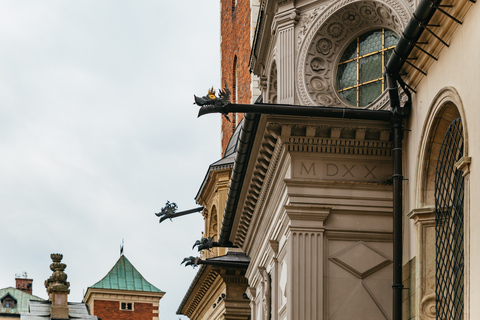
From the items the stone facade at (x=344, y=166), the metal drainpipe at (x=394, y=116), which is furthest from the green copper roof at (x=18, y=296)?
the metal drainpipe at (x=394, y=116)

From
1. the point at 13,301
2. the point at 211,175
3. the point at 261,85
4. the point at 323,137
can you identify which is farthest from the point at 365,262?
the point at 13,301

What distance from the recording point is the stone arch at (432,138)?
16578 mm

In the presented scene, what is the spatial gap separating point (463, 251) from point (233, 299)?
18486 millimetres

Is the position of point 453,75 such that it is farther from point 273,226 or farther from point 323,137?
point 273,226

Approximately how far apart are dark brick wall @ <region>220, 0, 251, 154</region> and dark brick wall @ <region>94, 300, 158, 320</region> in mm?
34767

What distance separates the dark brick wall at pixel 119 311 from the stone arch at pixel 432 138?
59546 mm

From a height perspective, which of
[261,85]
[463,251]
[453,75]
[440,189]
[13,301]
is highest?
[13,301]

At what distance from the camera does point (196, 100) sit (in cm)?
1880

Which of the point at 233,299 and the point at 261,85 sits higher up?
the point at 261,85

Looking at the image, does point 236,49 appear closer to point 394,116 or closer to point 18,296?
point 394,116

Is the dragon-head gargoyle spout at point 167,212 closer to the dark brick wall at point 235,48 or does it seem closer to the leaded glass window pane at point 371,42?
the dark brick wall at point 235,48

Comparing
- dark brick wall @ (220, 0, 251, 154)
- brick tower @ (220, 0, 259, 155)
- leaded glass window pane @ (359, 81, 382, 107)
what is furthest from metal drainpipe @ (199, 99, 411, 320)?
dark brick wall @ (220, 0, 251, 154)

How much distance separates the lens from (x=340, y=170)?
19.8 m

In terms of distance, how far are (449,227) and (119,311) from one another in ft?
202
